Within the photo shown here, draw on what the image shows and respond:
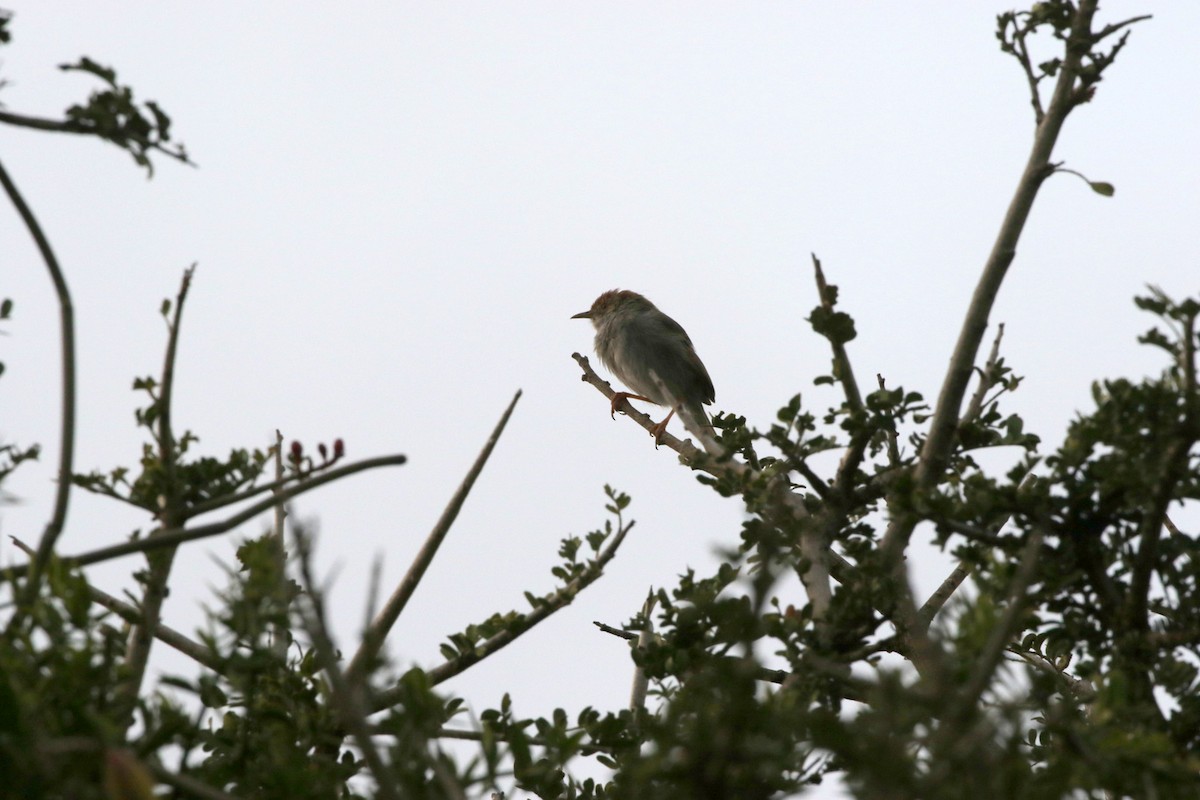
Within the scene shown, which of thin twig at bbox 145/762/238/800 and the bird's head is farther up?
the bird's head

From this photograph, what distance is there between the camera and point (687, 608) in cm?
396

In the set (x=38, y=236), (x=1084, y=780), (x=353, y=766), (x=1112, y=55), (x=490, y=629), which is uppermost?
(x=1112, y=55)

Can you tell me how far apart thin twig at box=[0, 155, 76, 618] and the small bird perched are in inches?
339

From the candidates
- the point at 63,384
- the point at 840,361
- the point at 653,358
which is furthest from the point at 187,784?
the point at 653,358

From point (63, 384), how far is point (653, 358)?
9076 millimetres

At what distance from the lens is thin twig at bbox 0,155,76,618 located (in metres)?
2.77

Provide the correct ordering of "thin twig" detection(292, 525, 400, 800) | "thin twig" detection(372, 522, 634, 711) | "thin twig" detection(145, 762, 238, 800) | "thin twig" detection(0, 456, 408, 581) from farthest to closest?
1. "thin twig" detection(372, 522, 634, 711)
2. "thin twig" detection(0, 456, 408, 581)
3. "thin twig" detection(145, 762, 238, 800)
4. "thin twig" detection(292, 525, 400, 800)

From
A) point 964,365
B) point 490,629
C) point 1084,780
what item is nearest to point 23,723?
point 490,629

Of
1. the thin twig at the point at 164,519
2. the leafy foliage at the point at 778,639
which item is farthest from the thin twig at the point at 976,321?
the thin twig at the point at 164,519

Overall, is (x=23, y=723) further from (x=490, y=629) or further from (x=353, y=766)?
(x=490, y=629)

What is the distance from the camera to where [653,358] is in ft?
38.5

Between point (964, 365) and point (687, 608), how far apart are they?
117 cm

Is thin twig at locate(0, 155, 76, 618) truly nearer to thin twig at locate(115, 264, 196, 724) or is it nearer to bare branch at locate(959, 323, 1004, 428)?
thin twig at locate(115, 264, 196, 724)

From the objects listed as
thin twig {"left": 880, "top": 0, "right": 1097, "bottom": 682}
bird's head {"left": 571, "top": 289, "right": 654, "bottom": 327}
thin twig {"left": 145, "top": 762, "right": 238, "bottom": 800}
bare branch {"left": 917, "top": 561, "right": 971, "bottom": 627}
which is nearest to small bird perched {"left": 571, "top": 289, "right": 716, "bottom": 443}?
bird's head {"left": 571, "top": 289, "right": 654, "bottom": 327}
